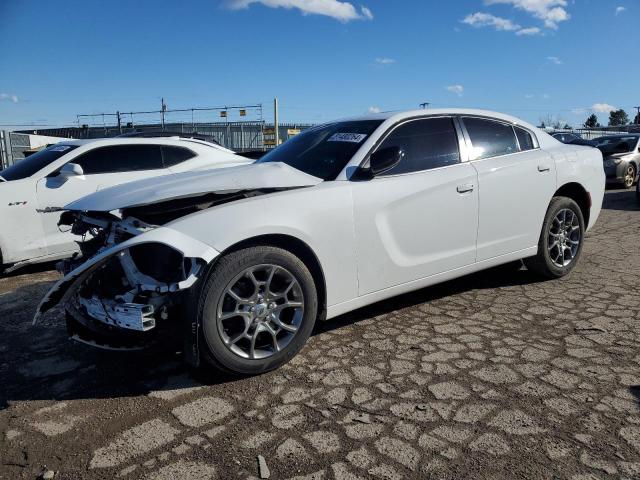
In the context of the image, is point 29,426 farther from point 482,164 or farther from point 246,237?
point 482,164

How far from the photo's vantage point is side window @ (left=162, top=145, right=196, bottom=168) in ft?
23.1

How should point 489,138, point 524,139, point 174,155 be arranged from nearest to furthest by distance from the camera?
point 489,138 → point 524,139 → point 174,155

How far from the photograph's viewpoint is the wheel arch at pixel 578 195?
5020 millimetres

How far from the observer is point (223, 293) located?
294cm

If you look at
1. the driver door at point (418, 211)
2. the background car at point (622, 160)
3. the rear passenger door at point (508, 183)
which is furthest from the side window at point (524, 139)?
the background car at point (622, 160)

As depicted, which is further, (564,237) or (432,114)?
(564,237)

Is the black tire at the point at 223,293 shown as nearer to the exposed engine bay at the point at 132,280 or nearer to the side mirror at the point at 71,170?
the exposed engine bay at the point at 132,280

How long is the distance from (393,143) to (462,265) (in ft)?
3.78

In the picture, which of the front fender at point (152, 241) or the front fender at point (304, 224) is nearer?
the front fender at point (152, 241)

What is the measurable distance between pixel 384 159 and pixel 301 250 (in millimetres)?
892

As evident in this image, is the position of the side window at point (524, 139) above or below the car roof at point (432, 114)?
below

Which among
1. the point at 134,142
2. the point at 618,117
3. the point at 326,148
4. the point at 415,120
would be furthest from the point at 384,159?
the point at 618,117

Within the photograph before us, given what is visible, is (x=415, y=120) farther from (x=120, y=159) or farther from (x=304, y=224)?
(x=120, y=159)

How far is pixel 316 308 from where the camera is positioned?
3.33m
